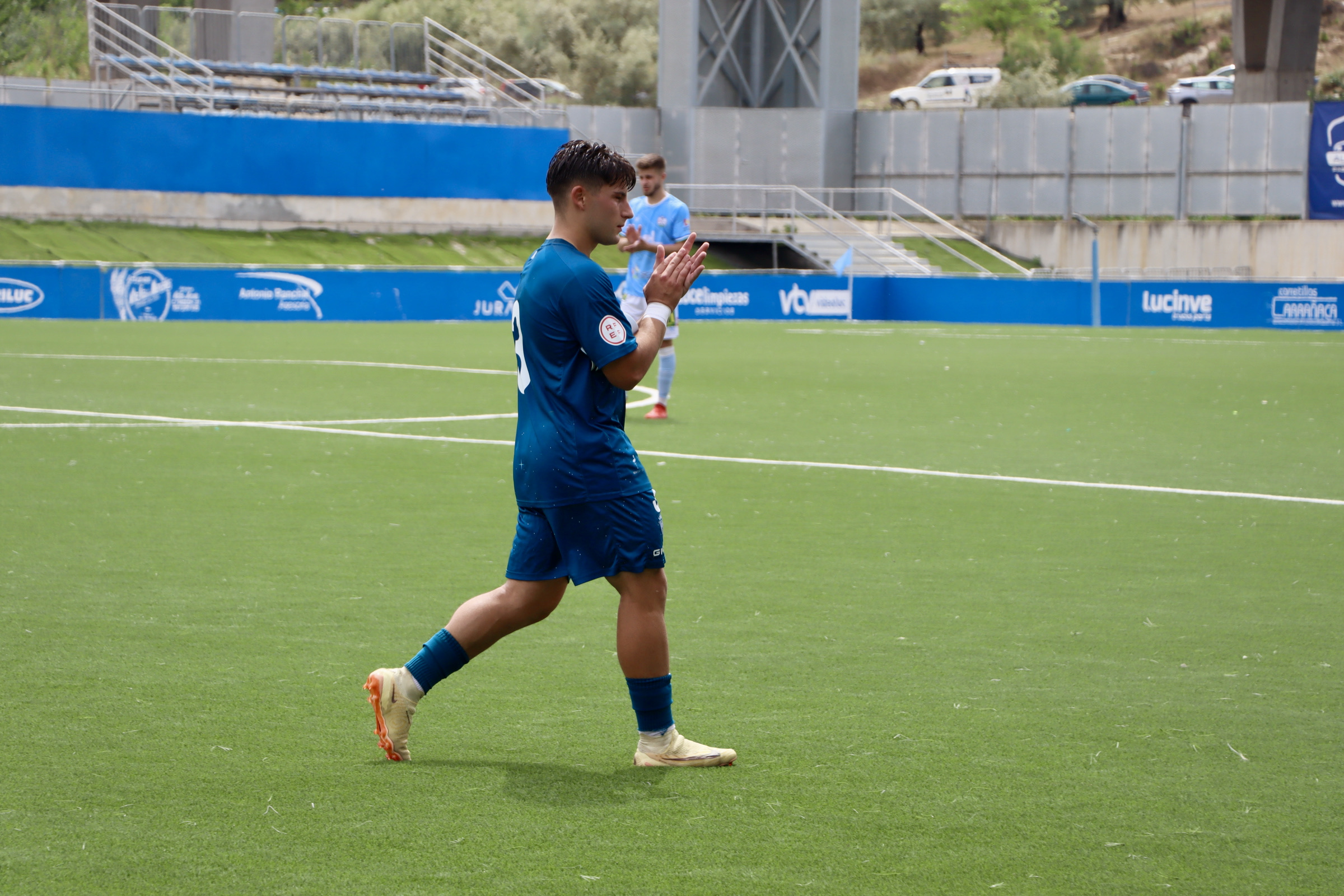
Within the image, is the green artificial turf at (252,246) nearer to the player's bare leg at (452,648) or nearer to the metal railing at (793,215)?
the metal railing at (793,215)

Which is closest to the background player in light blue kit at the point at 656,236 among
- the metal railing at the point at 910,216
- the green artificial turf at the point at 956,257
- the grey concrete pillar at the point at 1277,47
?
the green artificial turf at the point at 956,257

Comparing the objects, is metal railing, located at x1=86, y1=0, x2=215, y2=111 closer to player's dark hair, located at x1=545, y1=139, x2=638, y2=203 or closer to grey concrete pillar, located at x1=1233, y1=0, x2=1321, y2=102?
grey concrete pillar, located at x1=1233, y1=0, x2=1321, y2=102

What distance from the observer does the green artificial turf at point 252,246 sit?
39.5m

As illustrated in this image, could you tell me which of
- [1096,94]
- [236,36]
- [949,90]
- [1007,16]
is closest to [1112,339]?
[236,36]

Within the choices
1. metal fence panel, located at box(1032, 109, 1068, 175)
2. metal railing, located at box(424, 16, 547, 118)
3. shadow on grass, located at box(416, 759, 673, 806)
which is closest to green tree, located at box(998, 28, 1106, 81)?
metal fence panel, located at box(1032, 109, 1068, 175)

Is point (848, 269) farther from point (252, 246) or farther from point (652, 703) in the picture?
point (652, 703)

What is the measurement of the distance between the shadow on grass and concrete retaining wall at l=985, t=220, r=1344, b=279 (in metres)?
42.6

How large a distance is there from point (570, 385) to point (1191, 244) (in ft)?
155

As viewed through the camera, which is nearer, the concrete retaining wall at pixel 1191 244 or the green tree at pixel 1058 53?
the concrete retaining wall at pixel 1191 244

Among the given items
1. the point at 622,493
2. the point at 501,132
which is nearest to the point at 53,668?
the point at 622,493

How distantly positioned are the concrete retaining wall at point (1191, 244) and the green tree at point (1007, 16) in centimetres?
3376

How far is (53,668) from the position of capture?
5.70 metres

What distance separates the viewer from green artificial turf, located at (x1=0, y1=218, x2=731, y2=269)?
39.5 m

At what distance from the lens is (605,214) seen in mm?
4754
